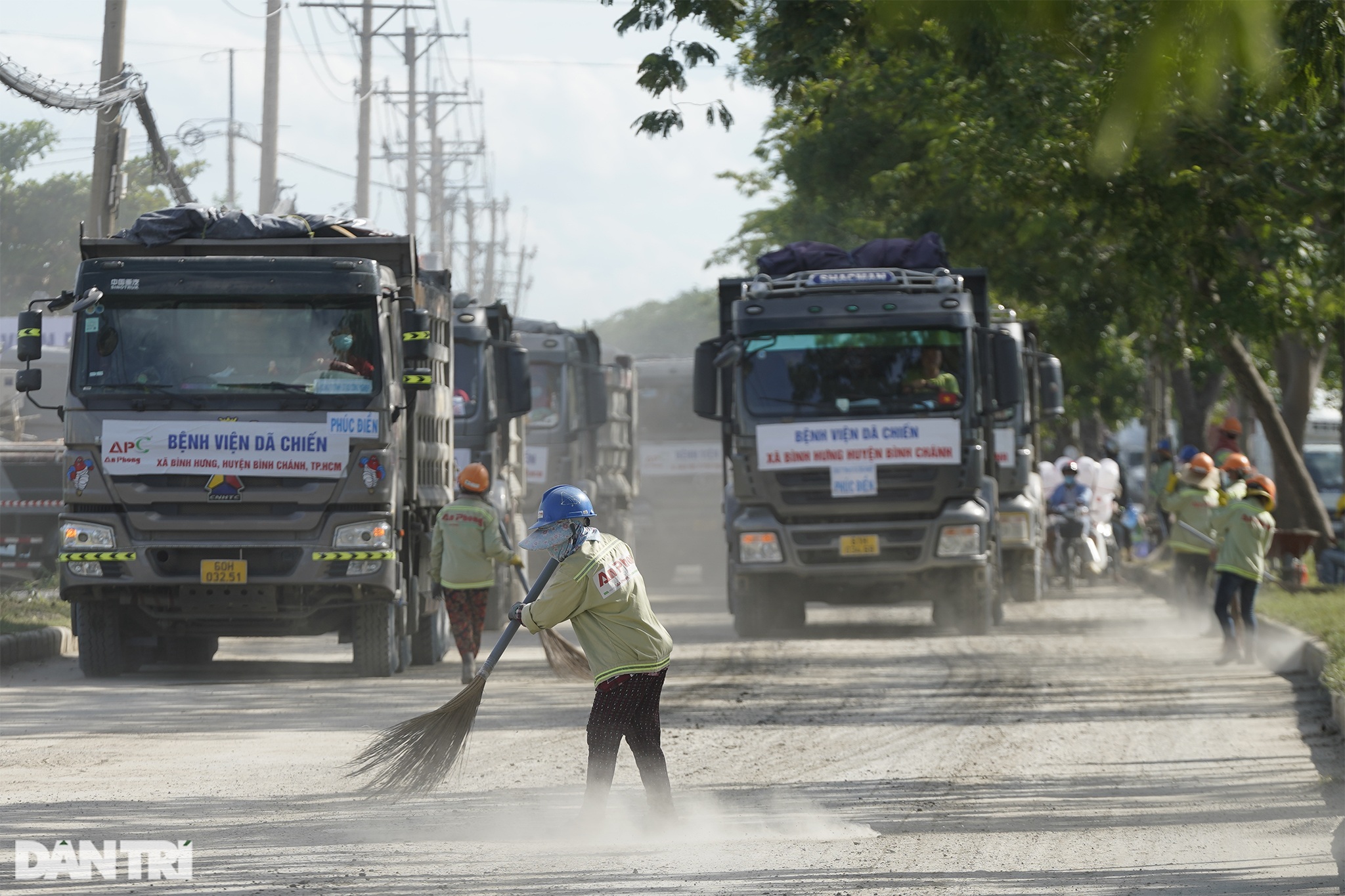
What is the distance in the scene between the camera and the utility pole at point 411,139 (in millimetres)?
41469

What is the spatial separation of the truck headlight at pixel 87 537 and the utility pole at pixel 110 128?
236 inches

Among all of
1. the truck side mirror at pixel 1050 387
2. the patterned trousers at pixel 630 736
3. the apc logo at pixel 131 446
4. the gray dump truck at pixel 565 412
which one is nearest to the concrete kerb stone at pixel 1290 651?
the truck side mirror at pixel 1050 387

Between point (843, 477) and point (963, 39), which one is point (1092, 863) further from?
point (843, 477)

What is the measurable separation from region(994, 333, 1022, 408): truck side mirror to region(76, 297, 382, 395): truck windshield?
20.6ft

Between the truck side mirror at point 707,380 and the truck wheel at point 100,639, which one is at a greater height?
the truck side mirror at point 707,380

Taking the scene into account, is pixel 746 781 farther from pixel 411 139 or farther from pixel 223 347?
pixel 411 139

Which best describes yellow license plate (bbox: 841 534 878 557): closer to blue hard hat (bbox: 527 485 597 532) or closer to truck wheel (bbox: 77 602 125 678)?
truck wheel (bbox: 77 602 125 678)

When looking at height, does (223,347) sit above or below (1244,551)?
above

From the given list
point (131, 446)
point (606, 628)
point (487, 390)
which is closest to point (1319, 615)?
point (487, 390)

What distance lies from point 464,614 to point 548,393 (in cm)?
875

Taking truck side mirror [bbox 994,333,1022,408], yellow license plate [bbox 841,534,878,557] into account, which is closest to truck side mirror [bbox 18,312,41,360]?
yellow license plate [bbox 841,534,878,557]

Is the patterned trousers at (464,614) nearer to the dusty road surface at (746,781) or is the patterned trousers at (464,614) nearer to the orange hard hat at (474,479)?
the dusty road surface at (746,781)

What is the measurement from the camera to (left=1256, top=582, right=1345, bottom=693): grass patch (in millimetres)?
12281

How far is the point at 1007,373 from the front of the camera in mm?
16625
